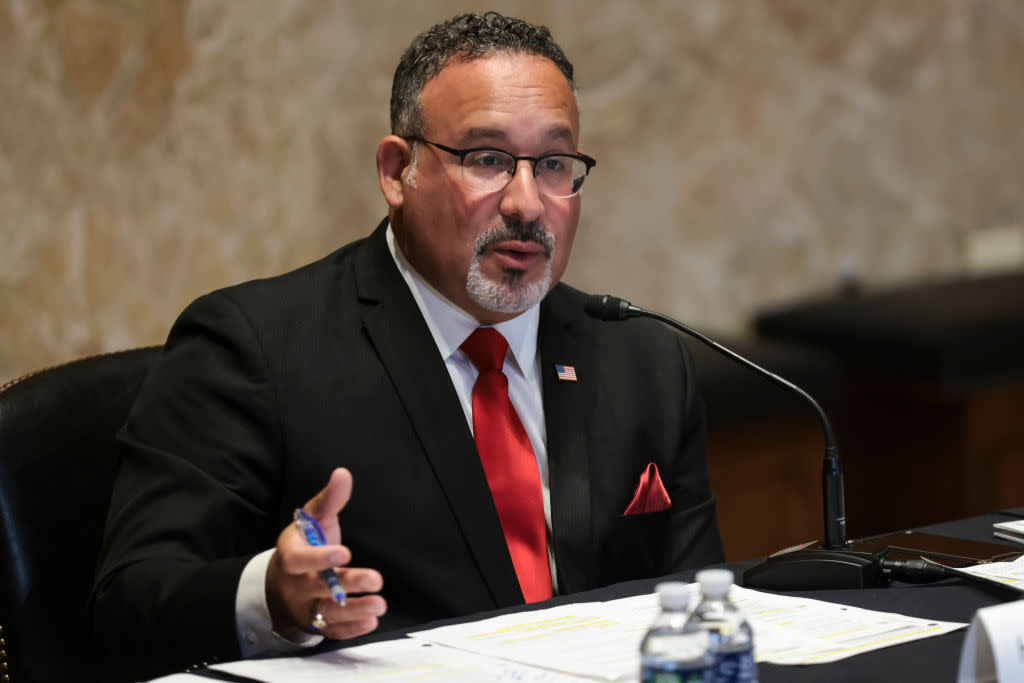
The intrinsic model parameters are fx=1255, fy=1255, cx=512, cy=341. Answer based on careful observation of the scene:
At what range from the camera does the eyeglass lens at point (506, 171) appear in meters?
2.02

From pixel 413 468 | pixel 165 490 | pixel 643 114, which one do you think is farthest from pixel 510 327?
pixel 643 114

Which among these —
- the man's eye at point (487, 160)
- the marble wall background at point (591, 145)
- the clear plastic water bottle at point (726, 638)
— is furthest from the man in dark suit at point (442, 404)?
the marble wall background at point (591, 145)

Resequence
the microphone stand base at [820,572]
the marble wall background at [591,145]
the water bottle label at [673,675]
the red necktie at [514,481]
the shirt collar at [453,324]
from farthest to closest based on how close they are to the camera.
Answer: the marble wall background at [591,145] → the shirt collar at [453,324] → the red necktie at [514,481] → the microphone stand base at [820,572] → the water bottle label at [673,675]

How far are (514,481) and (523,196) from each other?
1.48ft

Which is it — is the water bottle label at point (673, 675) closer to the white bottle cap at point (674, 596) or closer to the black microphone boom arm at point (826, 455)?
the white bottle cap at point (674, 596)

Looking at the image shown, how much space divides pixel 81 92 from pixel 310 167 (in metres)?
0.74

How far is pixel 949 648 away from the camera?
4.57ft

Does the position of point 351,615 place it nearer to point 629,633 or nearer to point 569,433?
point 629,633

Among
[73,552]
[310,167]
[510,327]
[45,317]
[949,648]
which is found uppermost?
[310,167]

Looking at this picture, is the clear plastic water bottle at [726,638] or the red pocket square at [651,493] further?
the red pocket square at [651,493]

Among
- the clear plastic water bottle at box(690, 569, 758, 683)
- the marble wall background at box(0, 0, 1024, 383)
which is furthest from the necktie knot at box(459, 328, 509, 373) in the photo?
the marble wall background at box(0, 0, 1024, 383)

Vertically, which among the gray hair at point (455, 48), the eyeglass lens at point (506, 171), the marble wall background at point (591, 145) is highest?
the marble wall background at point (591, 145)

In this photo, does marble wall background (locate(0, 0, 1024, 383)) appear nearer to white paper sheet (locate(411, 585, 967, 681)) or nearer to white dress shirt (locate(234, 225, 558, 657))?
white dress shirt (locate(234, 225, 558, 657))

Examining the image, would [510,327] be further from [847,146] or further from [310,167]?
[847,146]
